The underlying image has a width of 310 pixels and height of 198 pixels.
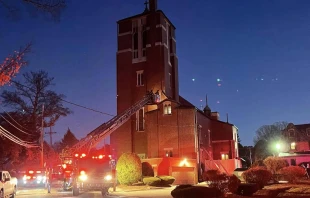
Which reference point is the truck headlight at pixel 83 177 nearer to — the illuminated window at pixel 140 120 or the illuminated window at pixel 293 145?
the illuminated window at pixel 140 120

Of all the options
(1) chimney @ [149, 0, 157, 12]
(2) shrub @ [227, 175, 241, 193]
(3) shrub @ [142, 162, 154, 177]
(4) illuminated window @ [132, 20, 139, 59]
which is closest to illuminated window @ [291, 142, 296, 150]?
(4) illuminated window @ [132, 20, 139, 59]

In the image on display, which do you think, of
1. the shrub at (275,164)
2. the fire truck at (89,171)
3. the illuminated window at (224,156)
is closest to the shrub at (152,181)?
the fire truck at (89,171)

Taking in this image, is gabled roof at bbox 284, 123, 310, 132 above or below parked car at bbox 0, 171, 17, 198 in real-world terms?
above

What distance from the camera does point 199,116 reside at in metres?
51.8

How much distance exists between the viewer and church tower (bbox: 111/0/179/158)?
Answer: 2130 inches

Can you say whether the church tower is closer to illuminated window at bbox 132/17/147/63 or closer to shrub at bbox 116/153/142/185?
illuminated window at bbox 132/17/147/63

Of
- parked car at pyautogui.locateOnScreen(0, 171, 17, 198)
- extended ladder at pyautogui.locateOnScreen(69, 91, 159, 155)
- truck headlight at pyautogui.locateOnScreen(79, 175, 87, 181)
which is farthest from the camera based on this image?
extended ladder at pyautogui.locateOnScreen(69, 91, 159, 155)

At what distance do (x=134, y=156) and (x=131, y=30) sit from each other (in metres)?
25.1

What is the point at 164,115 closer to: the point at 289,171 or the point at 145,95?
the point at 145,95

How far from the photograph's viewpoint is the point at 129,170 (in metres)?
37.6

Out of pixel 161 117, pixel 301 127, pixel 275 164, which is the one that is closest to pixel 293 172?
pixel 275 164

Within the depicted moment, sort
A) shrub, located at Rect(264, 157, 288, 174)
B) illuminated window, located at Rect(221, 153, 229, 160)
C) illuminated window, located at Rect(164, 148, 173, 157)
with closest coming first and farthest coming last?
1. shrub, located at Rect(264, 157, 288, 174)
2. illuminated window, located at Rect(164, 148, 173, 157)
3. illuminated window, located at Rect(221, 153, 229, 160)

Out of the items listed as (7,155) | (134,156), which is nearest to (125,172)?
(134,156)

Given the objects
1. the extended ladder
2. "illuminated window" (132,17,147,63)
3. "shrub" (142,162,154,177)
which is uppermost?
"illuminated window" (132,17,147,63)
